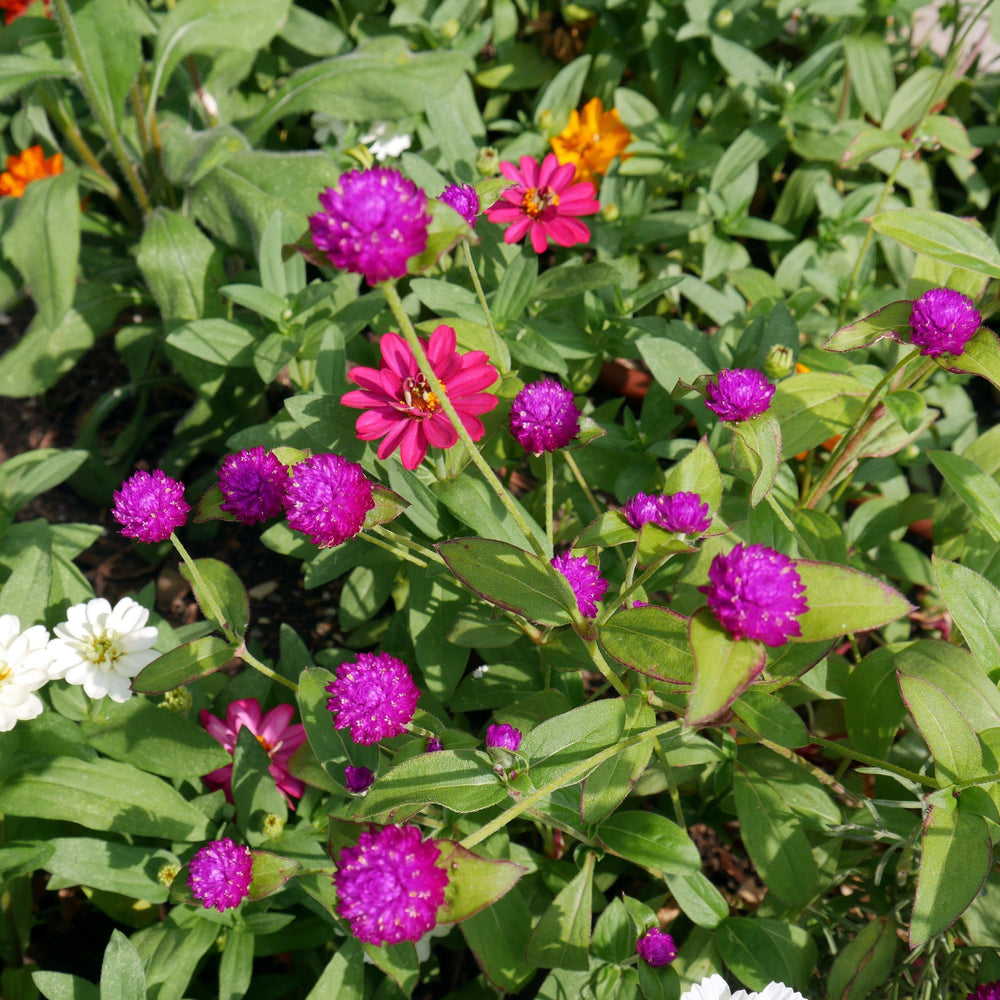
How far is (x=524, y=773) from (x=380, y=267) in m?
0.67

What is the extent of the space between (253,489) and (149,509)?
0.49 ft

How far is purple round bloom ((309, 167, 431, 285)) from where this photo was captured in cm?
81

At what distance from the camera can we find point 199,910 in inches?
52.6

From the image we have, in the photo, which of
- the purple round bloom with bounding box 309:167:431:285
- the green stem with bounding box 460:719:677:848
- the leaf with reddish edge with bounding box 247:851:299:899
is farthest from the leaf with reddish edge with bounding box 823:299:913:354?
the leaf with reddish edge with bounding box 247:851:299:899

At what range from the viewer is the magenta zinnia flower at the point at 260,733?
4.86 ft

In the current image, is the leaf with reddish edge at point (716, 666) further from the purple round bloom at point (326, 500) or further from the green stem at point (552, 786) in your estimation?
the purple round bloom at point (326, 500)

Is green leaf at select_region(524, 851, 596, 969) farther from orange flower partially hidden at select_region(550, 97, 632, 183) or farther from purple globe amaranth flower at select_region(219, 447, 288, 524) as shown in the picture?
orange flower partially hidden at select_region(550, 97, 632, 183)

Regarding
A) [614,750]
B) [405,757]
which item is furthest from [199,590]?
[614,750]

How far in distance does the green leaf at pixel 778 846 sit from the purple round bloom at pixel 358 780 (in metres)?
0.58

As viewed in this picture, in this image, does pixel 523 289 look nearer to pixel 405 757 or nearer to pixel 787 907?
pixel 405 757

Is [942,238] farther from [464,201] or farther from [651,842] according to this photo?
[651,842]

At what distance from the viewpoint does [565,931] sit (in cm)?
124

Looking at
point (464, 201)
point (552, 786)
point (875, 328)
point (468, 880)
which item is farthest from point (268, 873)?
point (875, 328)

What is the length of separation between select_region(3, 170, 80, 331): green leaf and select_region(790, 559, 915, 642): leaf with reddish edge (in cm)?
154
